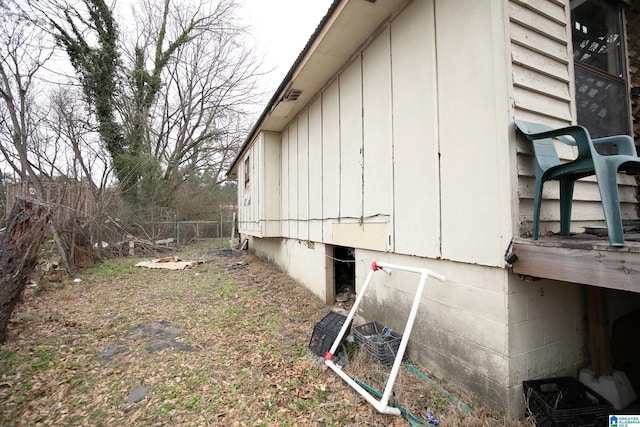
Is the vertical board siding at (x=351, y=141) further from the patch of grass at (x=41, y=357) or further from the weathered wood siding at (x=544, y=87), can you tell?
the patch of grass at (x=41, y=357)

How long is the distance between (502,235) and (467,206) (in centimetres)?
39

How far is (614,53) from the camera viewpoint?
10.8 ft

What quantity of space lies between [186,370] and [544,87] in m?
4.52

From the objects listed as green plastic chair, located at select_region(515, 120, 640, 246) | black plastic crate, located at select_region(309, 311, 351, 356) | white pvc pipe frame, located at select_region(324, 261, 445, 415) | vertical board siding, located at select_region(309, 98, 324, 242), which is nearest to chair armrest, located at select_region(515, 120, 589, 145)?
green plastic chair, located at select_region(515, 120, 640, 246)

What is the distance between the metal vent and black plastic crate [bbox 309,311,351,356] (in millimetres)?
4117

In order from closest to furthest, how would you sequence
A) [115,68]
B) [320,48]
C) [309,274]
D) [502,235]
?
[502,235] → [320,48] → [309,274] → [115,68]

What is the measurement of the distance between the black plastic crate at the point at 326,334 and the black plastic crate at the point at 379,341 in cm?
20

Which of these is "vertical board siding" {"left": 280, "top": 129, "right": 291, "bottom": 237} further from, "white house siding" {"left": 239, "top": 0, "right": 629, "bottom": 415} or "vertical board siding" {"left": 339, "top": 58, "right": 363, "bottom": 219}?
"white house siding" {"left": 239, "top": 0, "right": 629, "bottom": 415}

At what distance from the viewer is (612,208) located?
1.67 meters

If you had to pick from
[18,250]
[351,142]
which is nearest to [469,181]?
[351,142]

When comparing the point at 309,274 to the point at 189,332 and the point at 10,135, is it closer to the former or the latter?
the point at 189,332

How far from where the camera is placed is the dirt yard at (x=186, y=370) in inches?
98.3

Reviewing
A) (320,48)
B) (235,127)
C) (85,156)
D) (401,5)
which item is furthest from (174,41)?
(401,5)

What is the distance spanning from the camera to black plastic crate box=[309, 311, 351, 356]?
3398 millimetres
